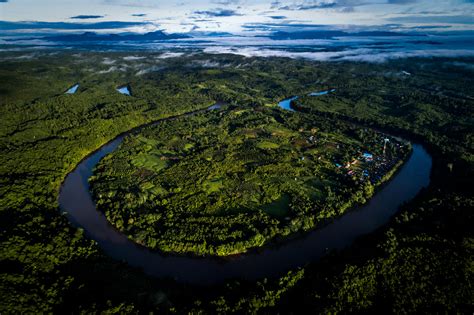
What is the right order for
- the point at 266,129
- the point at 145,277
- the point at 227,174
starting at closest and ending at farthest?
the point at 145,277
the point at 227,174
the point at 266,129

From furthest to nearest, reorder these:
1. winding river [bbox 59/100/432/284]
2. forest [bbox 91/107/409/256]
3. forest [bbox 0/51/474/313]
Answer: forest [bbox 91/107/409/256]
winding river [bbox 59/100/432/284]
forest [bbox 0/51/474/313]

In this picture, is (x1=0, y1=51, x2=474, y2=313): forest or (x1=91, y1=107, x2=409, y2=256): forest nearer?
(x1=0, y1=51, x2=474, y2=313): forest

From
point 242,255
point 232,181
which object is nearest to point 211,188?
point 232,181

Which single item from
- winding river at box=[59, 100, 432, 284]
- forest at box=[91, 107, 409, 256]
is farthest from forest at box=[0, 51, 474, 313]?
forest at box=[91, 107, 409, 256]

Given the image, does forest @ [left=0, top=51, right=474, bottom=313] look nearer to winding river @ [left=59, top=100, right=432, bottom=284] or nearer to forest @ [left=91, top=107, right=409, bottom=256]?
winding river @ [left=59, top=100, right=432, bottom=284]

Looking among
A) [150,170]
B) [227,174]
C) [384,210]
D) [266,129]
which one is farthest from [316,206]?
[266,129]

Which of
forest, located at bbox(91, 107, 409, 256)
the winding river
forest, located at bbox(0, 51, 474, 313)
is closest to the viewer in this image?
forest, located at bbox(0, 51, 474, 313)

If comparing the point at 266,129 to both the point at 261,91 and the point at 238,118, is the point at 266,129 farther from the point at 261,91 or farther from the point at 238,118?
the point at 261,91
